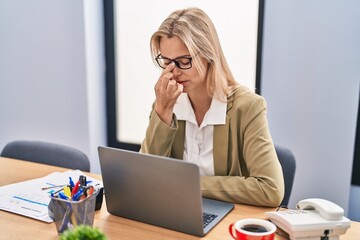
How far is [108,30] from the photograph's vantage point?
8.36 ft

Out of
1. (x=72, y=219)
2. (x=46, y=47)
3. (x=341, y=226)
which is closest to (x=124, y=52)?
(x=46, y=47)

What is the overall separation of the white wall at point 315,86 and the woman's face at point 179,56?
0.79m

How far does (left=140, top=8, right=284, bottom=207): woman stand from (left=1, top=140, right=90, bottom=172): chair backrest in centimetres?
42

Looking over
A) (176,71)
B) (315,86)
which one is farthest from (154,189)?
(315,86)

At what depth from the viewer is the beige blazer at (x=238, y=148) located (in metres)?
1.18

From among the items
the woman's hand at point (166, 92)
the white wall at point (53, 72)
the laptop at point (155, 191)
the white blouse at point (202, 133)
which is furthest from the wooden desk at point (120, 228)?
the white wall at point (53, 72)

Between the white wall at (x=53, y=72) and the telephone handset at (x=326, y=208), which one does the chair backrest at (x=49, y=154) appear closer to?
the white wall at (x=53, y=72)

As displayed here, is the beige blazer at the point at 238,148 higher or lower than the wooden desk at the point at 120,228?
higher

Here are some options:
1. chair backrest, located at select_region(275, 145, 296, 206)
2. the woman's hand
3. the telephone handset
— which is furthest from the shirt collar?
the telephone handset

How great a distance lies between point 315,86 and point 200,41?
0.89m

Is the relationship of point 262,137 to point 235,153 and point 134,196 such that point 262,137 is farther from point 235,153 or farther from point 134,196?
point 134,196

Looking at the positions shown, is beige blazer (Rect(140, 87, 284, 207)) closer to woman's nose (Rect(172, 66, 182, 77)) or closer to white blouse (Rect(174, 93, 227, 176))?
white blouse (Rect(174, 93, 227, 176))

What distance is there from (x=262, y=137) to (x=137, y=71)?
1.41 meters

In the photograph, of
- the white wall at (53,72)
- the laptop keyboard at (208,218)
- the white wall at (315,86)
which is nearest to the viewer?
the laptop keyboard at (208,218)
